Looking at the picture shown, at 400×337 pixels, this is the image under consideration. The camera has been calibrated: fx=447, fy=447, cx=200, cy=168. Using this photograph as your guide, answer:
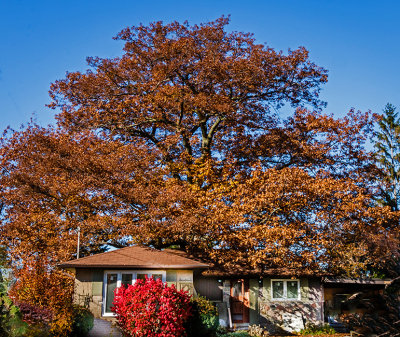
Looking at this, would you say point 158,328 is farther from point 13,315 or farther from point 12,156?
point 12,156

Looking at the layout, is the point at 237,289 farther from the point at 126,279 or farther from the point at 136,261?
the point at 126,279

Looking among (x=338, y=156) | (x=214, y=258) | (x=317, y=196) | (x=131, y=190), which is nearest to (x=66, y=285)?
(x=131, y=190)

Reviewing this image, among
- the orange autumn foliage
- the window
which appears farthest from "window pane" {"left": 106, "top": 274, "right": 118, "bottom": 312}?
the window

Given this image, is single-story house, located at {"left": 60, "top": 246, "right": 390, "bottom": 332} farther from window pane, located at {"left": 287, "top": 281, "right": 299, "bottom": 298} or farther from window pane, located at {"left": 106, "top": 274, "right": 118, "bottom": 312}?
window pane, located at {"left": 106, "top": 274, "right": 118, "bottom": 312}

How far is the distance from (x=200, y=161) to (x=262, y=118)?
482 centimetres

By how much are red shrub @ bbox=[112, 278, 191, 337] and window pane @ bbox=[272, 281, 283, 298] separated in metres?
7.47

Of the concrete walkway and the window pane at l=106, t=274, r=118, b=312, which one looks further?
the window pane at l=106, t=274, r=118, b=312

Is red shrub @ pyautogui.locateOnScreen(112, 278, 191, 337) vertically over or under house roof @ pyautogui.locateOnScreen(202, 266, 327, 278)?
under

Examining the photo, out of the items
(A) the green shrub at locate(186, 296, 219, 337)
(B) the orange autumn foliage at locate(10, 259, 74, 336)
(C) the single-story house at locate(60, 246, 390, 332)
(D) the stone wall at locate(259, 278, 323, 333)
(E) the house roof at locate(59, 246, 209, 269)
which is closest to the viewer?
(B) the orange autumn foliage at locate(10, 259, 74, 336)

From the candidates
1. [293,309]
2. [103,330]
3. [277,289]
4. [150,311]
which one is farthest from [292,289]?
[103,330]

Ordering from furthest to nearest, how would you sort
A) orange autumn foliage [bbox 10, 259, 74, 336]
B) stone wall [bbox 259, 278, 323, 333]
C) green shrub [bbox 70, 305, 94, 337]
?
1. stone wall [bbox 259, 278, 323, 333]
2. green shrub [bbox 70, 305, 94, 337]
3. orange autumn foliage [bbox 10, 259, 74, 336]

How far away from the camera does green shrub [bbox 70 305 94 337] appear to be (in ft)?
49.9

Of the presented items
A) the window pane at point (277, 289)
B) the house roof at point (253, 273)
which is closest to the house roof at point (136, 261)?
the house roof at point (253, 273)

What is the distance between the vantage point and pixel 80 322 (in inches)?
608
